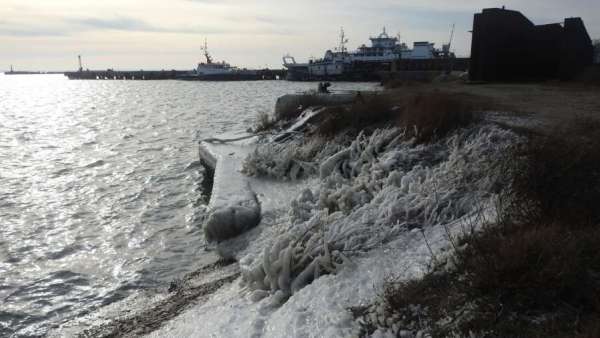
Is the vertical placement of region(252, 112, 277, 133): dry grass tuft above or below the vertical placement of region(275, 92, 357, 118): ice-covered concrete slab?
below

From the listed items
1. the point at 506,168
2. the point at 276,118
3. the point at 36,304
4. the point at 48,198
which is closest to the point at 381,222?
the point at 506,168

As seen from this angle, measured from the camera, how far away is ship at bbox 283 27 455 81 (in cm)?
7912

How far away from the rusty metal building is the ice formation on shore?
442 inches

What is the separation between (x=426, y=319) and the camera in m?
3.20

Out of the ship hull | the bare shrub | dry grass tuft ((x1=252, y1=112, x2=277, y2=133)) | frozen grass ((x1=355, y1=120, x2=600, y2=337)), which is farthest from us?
the ship hull

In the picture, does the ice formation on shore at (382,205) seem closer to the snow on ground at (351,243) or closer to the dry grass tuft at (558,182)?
the snow on ground at (351,243)

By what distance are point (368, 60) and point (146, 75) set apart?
Answer: 85034 mm

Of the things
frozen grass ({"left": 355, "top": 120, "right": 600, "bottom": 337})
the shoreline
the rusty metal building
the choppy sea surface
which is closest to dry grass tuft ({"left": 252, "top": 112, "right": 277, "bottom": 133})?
the choppy sea surface

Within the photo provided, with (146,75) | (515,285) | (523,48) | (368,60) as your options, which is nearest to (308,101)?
(523,48)

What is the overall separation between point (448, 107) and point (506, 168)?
328cm

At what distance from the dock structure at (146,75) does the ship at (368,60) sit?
70.4 feet

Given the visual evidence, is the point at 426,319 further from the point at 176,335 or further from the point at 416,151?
the point at 416,151

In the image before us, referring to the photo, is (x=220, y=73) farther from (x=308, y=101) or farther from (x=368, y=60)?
(x=308, y=101)

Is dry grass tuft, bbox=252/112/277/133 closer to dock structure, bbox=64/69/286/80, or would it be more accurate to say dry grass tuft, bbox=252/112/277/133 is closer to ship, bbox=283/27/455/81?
ship, bbox=283/27/455/81
